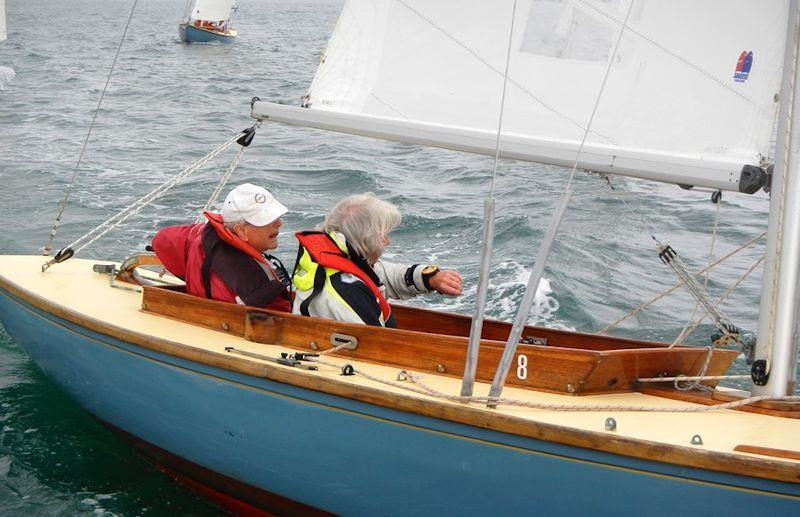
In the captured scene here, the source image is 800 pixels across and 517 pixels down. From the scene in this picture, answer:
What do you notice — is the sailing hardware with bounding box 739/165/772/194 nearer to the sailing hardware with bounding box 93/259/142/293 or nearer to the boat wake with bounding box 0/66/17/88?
the sailing hardware with bounding box 93/259/142/293

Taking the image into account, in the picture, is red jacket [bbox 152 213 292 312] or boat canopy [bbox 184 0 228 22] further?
boat canopy [bbox 184 0 228 22]

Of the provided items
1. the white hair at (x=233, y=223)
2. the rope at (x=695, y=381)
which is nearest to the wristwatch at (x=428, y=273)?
the white hair at (x=233, y=223)

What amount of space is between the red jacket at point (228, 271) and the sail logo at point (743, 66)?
1982 mm

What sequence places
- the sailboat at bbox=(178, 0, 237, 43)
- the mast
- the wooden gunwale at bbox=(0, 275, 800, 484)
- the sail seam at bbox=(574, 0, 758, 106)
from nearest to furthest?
1. the wooden gunwale at bbox=(0, 275, 800, 484)
2. the mast
3. the sail seam at bbox=(574, 0, 758, 106)
4. the sailboat at bbox=(178, 0, 237, 43)

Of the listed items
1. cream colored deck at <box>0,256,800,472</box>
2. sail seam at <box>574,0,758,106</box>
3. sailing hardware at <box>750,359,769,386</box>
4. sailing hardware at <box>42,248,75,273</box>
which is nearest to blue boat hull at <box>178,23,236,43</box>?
sailing hardware at <box>42,248,75,273</box>

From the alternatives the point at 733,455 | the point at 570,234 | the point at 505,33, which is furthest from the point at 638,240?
the point at 733,455

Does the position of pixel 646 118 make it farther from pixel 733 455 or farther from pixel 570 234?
pixel 570 234

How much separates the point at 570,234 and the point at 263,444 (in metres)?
5.33

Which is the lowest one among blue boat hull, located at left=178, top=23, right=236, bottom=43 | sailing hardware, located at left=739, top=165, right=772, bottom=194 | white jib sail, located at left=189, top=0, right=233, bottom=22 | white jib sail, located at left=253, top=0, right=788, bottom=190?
sailing hardware, located at left=739, top=165, right=772, bottom=194

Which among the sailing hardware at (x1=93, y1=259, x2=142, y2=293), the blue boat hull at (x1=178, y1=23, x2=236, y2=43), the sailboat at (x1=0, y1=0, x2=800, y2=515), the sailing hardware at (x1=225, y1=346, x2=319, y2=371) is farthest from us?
the blue boat hull at (x1=178, y1=23, x2=236, y2=43)

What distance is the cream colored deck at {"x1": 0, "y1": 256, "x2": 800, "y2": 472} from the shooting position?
3252 mm

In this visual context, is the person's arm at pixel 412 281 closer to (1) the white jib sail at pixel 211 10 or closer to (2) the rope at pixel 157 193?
(2) the rope at pixel 157 193

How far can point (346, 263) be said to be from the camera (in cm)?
386

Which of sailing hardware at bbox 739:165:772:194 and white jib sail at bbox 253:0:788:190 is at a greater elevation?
white jib sail at bbox 253:0:788:190
